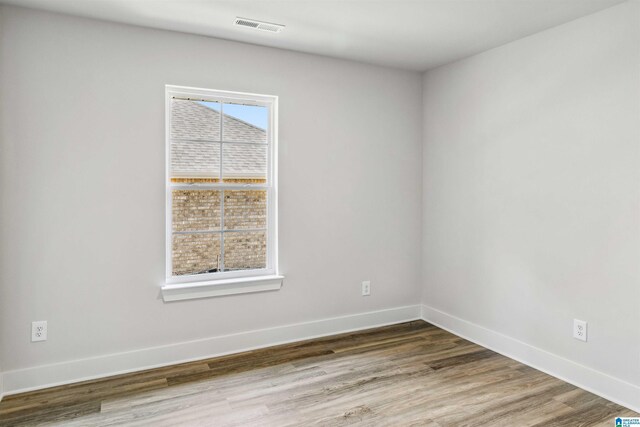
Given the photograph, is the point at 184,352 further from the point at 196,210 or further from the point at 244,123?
the point at 244,123

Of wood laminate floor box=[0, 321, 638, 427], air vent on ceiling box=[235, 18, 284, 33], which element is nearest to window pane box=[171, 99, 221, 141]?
air vent on ceiling box=[235, 18, 284, 33]

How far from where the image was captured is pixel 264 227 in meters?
3.46

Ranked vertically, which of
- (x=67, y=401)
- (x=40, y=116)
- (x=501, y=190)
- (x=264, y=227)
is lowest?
(x=67, y=401)

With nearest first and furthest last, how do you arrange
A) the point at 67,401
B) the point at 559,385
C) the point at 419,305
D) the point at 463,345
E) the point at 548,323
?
the point at 67,401 < the point at 559,385 < the point at 548,323 < the point at 463,345 < the point at 419,305

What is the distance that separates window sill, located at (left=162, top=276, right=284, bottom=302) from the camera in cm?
303

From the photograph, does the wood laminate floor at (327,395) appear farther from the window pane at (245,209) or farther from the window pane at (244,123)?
the window pane at (244,123)

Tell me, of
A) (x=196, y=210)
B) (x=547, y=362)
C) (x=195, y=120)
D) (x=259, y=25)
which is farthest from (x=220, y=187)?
(x=547, y=362)

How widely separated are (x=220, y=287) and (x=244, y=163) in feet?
3.35

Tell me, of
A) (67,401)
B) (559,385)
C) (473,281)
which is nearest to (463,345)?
(473,281)

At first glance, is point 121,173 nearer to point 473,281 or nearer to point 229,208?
point 229,208

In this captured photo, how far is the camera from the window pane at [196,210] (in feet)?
10.3

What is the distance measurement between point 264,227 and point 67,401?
1.78 meters

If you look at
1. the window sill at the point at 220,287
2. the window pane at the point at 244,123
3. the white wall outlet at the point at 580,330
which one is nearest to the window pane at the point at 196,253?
the window sill at the point at 220,287

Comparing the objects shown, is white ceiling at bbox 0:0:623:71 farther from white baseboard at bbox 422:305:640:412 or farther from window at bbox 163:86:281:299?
white baseboard at bbox 422:305:640:412
